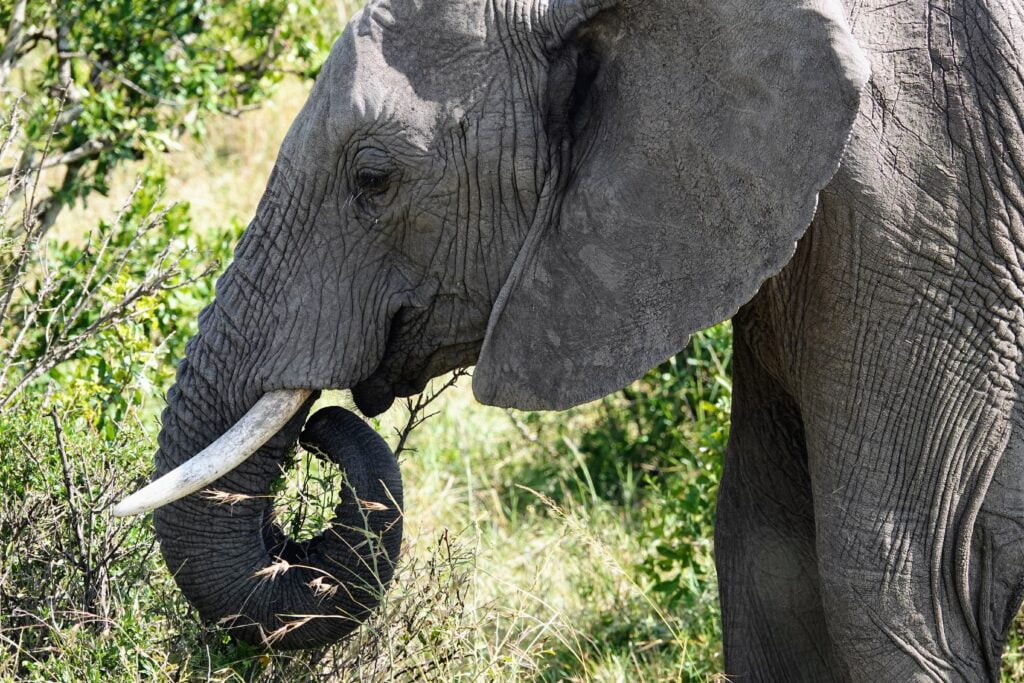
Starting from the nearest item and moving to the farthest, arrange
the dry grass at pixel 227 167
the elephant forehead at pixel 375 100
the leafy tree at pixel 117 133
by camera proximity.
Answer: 1. the elephant forehead at pixel 375 100
2. the leafy tree at pixel 117 133
3. the dry grass at pixel 227 167

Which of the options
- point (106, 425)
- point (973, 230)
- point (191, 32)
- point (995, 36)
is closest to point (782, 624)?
point (973, 230)

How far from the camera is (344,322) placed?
8.61 feet

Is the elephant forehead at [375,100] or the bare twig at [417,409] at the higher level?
the elephant forehead at [375,100]

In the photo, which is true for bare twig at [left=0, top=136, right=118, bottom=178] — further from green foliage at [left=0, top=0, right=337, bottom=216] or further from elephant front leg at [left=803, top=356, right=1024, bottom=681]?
elephant front leg at [left=803, top=356, right=1024, bottom=681]

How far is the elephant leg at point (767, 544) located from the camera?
3115 mm

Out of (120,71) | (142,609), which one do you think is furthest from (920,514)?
(120,71)

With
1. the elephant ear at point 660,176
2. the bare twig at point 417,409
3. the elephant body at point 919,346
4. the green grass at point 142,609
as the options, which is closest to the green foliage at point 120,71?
the green grass at point 142,609

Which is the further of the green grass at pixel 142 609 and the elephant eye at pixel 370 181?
the green grass at pixel 142 609

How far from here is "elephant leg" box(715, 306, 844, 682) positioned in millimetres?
3115

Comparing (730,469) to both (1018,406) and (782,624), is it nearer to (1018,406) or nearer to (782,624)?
(782,624)

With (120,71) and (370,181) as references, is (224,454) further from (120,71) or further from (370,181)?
(120,71)

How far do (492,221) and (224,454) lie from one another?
0.67 meters

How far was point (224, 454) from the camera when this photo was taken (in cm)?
258

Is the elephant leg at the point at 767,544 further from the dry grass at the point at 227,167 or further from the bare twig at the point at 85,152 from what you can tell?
the dry grass at the point at 227,167
